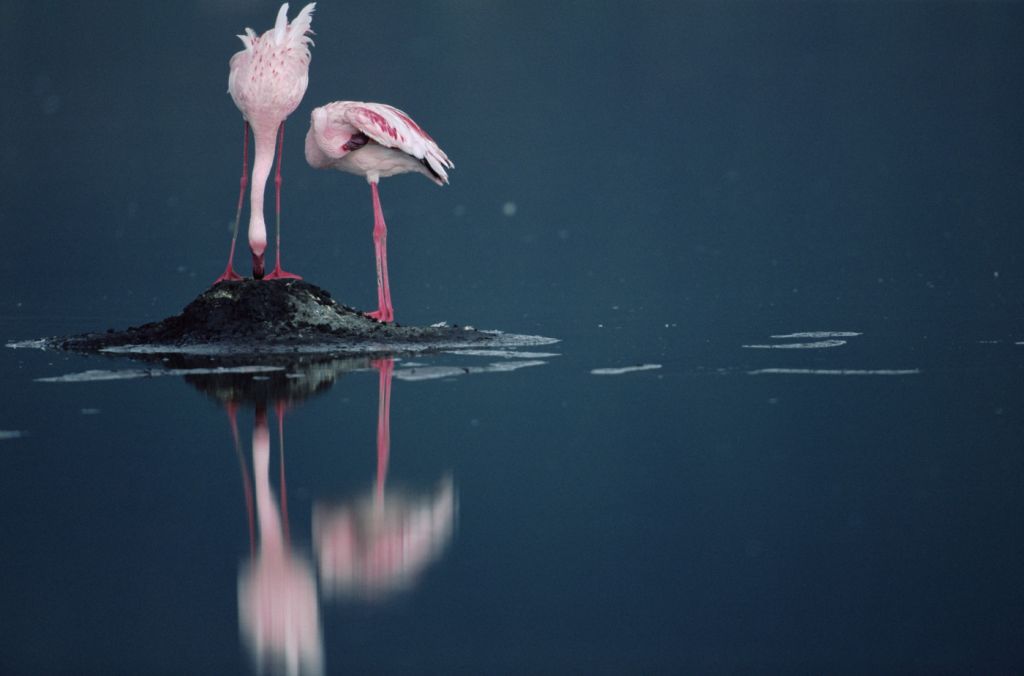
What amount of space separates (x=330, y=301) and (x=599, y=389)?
3.44m

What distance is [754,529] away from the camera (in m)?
4.25

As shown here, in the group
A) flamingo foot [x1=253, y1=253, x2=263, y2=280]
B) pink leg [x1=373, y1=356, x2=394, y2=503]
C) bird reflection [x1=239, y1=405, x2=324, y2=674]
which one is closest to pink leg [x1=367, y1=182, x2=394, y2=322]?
flamingo foot [x1=253, y1=253, x2=263, y2=280]

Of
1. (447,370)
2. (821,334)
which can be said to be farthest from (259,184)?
(821,334)

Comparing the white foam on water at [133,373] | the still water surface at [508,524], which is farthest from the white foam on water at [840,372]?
the white foam on water at [133,373]

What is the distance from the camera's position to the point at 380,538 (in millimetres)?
4180

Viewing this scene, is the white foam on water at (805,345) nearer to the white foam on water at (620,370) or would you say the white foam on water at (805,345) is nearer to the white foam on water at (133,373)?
the white foam on water at (620,370)

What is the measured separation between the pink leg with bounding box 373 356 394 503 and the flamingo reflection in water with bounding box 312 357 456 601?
0.18 ft

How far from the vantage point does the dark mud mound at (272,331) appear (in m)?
9.52

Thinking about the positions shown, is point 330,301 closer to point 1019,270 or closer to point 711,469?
point 711,469

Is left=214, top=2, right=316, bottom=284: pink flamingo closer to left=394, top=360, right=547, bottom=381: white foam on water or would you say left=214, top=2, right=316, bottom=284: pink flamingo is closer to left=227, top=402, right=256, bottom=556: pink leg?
left=394, top=360, right=547, bottom=381: white foam on water

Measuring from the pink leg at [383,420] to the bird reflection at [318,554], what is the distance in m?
0.01

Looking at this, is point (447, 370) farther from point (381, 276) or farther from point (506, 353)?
point (381, 276)

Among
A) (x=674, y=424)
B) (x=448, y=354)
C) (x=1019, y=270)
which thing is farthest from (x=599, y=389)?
(x=1019, y=270)

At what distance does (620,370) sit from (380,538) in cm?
439
